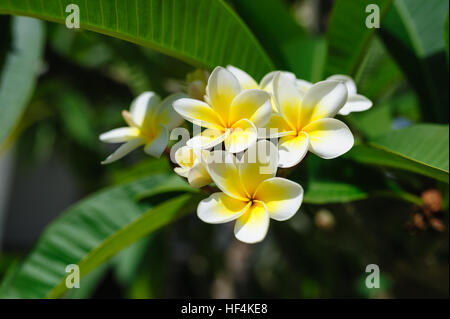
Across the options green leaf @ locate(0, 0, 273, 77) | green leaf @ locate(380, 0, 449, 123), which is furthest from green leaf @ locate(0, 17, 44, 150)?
green leaf @ locate(380, 0, 449, 123)

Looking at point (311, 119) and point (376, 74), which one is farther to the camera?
point (376, 74)

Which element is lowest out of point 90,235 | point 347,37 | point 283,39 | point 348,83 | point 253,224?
point 253,224

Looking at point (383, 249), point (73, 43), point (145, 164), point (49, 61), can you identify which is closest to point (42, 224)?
→ point (73, 43)

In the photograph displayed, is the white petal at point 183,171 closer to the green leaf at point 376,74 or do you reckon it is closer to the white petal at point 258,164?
the white petal at point 258,164

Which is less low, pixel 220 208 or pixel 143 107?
pixel 143 107

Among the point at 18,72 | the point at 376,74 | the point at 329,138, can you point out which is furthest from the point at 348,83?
the point at 18,72

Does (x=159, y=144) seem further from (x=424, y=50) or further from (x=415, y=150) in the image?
(x=424, y=50)
